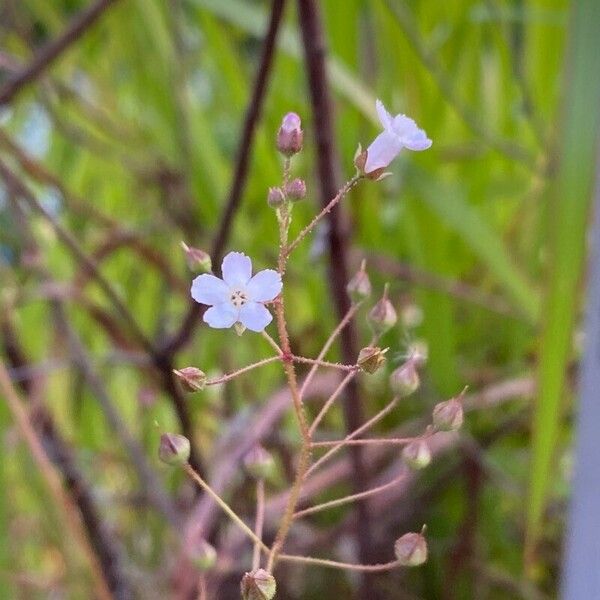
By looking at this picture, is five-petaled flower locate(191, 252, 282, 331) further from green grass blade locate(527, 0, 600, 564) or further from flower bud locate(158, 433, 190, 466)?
green grass blade locate(527, 0, 600, 564)

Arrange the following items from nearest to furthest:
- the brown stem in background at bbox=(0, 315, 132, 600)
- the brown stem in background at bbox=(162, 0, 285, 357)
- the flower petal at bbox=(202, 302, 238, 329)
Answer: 1. the flower petal at bbox=(202, 302, 238, 329)
2. the brown stem in background at bbox=(162, 0, 285, 357)
3. the brown stem in background at bbox=(0, 315, 132, 600)

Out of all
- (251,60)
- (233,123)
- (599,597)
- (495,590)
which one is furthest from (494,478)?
(251,60)

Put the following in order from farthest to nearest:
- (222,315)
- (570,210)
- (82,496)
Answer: (82,496)
(570,210)
(222,315)

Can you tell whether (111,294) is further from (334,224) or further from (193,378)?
(193,378)

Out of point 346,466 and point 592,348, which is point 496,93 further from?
point 592,348

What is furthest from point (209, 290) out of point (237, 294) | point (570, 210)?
point (570, 210)

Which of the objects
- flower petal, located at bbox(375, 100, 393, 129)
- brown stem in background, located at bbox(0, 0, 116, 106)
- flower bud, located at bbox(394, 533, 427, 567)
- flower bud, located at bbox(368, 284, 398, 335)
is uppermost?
brown stem in background, located at bbox(0, 0, 116, 106)

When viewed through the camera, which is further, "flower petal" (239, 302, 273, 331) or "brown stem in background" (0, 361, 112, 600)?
"brown stem in background" (0, 361, 112, 600)

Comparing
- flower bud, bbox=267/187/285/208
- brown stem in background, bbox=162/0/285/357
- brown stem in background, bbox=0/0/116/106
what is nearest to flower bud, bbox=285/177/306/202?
flower bud, bbox=267/187/285/208
